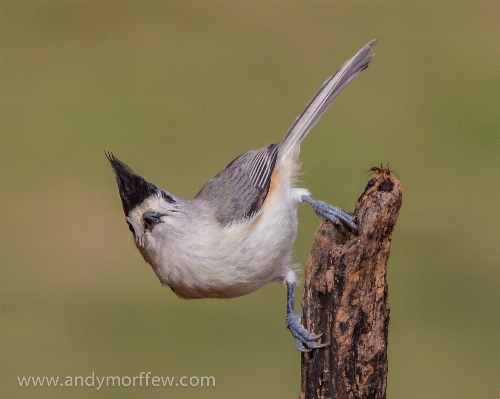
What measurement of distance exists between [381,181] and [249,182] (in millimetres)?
1056

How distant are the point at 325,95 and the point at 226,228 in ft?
3.08

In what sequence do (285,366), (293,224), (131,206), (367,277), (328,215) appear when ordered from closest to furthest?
(367,277), (328,215), (131,206), (293,224), (285,366)

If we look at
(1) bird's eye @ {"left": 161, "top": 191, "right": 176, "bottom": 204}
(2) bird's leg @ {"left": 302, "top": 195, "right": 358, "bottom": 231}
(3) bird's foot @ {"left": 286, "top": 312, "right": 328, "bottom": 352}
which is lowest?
(3) bird's foot @ {"left": 286, "top": 312, "right": 328, "bottom": 352}

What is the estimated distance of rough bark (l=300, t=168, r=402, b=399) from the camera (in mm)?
2912

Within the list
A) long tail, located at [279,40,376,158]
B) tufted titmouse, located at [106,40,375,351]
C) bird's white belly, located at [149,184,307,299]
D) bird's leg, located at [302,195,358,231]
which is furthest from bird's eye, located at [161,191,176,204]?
long tail, located at [279,40,376,158]

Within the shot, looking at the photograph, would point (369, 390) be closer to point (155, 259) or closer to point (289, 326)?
point (289, 326)

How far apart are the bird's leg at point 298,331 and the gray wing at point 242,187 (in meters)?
0.48

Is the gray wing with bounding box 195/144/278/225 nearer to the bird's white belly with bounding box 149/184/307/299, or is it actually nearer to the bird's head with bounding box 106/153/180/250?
the bird's white belly with bounding box 149/184/307/299

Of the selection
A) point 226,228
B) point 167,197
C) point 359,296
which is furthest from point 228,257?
point 359,296

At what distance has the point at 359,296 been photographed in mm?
2914

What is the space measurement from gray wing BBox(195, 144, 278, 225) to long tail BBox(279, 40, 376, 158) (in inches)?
4.5

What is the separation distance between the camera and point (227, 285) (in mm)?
3490

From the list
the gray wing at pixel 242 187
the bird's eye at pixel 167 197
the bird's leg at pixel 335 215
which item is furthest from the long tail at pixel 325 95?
the bird's eye at pixel 167 197

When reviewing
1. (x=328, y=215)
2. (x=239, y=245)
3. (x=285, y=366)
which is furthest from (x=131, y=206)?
(x=285, y=366)
